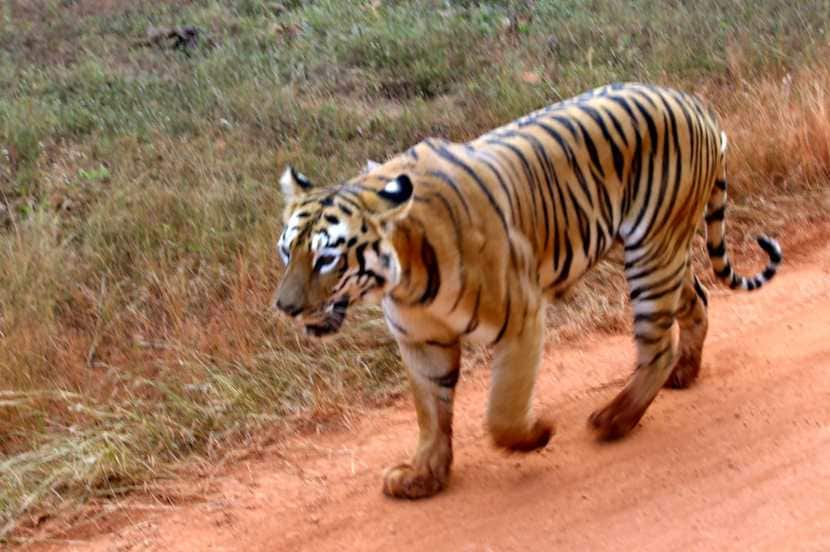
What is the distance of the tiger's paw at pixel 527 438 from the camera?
4.11 meters

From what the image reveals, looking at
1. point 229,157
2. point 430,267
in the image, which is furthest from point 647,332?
point 229,157

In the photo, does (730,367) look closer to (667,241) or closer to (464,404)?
(667,241)

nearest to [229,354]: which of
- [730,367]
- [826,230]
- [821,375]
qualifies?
[730,367]

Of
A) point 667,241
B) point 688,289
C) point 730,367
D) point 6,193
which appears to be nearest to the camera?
point 667,241

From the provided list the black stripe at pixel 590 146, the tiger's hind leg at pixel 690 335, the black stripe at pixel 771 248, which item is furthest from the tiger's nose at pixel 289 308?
the black stripe at pixel 771 248

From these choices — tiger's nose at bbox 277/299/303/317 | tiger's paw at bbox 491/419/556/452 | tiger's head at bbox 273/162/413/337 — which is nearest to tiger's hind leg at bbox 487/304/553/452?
tiger's paw at bbox 491/419/556/452

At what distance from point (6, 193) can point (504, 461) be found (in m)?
5.11

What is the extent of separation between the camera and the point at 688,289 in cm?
489

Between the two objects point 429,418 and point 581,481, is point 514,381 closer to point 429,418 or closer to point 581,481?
point 429,418

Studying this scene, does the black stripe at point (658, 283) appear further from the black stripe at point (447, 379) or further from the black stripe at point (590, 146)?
the black stripe at point (447, 379)

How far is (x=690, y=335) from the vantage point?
5.04 metres

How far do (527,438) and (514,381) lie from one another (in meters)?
0.28

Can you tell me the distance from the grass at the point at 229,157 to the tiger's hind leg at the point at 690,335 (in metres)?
0.85

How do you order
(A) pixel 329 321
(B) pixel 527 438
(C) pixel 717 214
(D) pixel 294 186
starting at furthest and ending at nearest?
1. (C) pixel 717 214
2. (B) pixel 527 438
3. (D) pixel 294 186
4. (A) pixel 329 321
